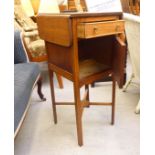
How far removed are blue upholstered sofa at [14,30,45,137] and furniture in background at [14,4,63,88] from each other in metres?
0.24

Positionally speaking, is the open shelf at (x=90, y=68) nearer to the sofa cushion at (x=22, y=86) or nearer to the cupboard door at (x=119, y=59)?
the cupboard door at (x=119, y=59)

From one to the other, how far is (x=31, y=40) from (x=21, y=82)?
49.8 inches

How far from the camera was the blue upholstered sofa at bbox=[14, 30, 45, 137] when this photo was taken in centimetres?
130

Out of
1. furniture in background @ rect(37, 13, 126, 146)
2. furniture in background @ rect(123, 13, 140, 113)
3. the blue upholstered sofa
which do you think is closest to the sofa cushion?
the blue upholstered sofa

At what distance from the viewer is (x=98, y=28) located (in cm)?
124

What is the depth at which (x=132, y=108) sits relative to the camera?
1.98 metres

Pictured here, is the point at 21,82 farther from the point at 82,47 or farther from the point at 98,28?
the point at 98,28

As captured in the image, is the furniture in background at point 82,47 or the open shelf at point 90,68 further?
the open shelf at point 90,68

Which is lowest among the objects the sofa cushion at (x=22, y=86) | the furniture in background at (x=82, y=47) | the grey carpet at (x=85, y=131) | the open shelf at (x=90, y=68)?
the grey carpet at (x=85, y=131)

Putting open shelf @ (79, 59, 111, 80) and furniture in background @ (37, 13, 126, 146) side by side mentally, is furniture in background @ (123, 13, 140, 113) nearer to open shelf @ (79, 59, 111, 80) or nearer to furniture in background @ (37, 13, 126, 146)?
furniture in background @ (37, 13, 126, 146)

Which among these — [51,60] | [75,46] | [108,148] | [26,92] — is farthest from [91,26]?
[108,148]

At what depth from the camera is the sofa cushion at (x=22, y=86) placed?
1295 mm

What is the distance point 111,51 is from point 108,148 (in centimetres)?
72

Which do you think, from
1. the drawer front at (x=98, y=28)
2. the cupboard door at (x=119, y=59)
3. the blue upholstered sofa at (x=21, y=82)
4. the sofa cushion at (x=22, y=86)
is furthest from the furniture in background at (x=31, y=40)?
the drawer front at (x=98, y=28)
